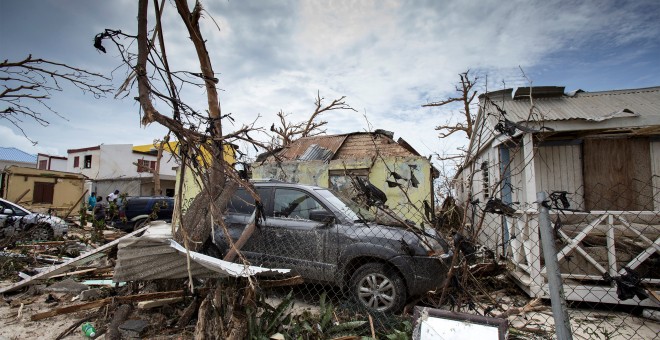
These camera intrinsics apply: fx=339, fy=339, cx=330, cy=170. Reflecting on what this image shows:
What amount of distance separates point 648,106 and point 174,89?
9310 millimetres

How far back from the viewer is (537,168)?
23.9 feet

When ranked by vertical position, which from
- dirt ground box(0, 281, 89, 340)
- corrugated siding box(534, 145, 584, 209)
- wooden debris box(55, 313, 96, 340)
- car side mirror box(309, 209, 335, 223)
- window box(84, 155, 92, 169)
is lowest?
dirt ground box(0, 281, 89, 340)

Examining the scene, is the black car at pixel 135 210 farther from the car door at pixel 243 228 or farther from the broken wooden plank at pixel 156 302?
the broken wooden plank at pixel 156 302

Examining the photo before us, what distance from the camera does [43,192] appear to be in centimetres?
1980

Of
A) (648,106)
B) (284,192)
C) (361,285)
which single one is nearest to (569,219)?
(648,106)

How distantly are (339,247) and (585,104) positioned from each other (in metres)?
7.02

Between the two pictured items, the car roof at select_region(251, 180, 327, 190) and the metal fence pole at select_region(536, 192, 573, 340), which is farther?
the car roof at select_region(251, 180, 327, 190)

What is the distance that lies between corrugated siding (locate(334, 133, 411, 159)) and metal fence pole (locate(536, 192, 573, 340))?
10265mm

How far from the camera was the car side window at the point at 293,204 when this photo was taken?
5067 millimetres

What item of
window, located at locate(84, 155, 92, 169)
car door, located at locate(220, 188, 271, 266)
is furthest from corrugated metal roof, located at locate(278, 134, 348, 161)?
window, located at locate(84, 155, 92, 169)

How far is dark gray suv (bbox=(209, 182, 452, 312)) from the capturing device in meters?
4.18

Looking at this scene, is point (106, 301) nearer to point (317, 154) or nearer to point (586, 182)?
point (586, 182)

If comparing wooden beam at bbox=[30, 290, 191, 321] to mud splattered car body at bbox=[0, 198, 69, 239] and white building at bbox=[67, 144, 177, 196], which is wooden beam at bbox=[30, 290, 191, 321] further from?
white building at bbox=[67, 144, 177, 196]

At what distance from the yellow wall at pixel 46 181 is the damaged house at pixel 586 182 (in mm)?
20926
